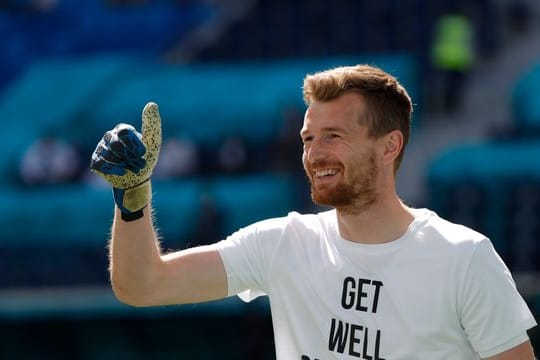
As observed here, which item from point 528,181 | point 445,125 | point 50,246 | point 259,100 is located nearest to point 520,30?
point 445,125

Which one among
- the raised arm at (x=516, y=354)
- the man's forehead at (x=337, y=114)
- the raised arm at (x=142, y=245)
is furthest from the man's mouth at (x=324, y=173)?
the raised arm at (x=516, y=354)

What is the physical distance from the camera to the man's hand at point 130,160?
3629mm

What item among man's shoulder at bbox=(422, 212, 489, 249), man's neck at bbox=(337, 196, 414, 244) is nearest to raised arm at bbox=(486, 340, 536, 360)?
man's shoulder at bbox=(422, 212, 489, 249)

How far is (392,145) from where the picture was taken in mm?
3758

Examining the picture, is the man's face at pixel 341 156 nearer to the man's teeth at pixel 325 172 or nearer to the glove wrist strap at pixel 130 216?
the man's teeth at pixel 325 172

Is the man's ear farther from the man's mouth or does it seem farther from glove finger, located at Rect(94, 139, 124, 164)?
glove finger, located at Rect(94, 139, 124, 164)

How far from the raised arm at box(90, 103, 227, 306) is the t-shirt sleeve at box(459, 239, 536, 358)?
2.48 ft

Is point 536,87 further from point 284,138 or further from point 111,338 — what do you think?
point 111,338

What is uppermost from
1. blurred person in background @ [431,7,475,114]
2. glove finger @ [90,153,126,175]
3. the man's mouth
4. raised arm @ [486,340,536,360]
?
blurred person in background @ [431,7,475,114]

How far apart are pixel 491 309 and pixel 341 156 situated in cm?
58

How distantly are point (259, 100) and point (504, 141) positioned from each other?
3243 millimetres

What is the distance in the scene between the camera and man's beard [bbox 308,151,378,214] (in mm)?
3627

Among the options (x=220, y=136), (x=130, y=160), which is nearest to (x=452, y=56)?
(x=220, y=136)

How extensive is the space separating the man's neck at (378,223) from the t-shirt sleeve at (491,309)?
11.4 inches
